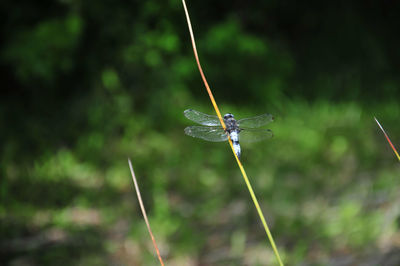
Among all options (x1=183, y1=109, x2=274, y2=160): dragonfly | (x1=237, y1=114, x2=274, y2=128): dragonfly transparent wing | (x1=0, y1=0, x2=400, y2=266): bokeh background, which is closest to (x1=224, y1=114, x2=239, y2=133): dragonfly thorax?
(x1=183, y1=109, x2=274, y2=160): dragonfly

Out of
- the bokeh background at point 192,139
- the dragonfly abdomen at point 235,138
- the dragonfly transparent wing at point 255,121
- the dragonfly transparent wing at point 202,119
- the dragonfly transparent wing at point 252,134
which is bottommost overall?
the dragonfly abdomen at point 235,138

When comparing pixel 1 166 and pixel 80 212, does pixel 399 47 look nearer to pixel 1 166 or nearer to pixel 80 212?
pixel 80 212

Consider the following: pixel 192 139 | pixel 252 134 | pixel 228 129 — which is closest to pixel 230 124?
pixel 228 129

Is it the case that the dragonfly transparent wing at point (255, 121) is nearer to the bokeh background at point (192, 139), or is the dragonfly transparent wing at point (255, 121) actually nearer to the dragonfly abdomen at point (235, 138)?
the dragonfly abdomen at point (235, 138)

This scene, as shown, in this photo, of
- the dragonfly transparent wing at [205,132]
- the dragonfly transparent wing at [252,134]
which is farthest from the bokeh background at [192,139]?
the dragonfly transparent wing at [205,132]

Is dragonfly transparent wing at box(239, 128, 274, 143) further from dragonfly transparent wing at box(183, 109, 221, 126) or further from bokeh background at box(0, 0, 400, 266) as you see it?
bokeh background at box(0, 0, 400, 266)

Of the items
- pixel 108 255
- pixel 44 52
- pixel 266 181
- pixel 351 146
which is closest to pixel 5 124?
pixel 44 52

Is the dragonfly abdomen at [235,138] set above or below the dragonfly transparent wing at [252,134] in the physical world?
below
